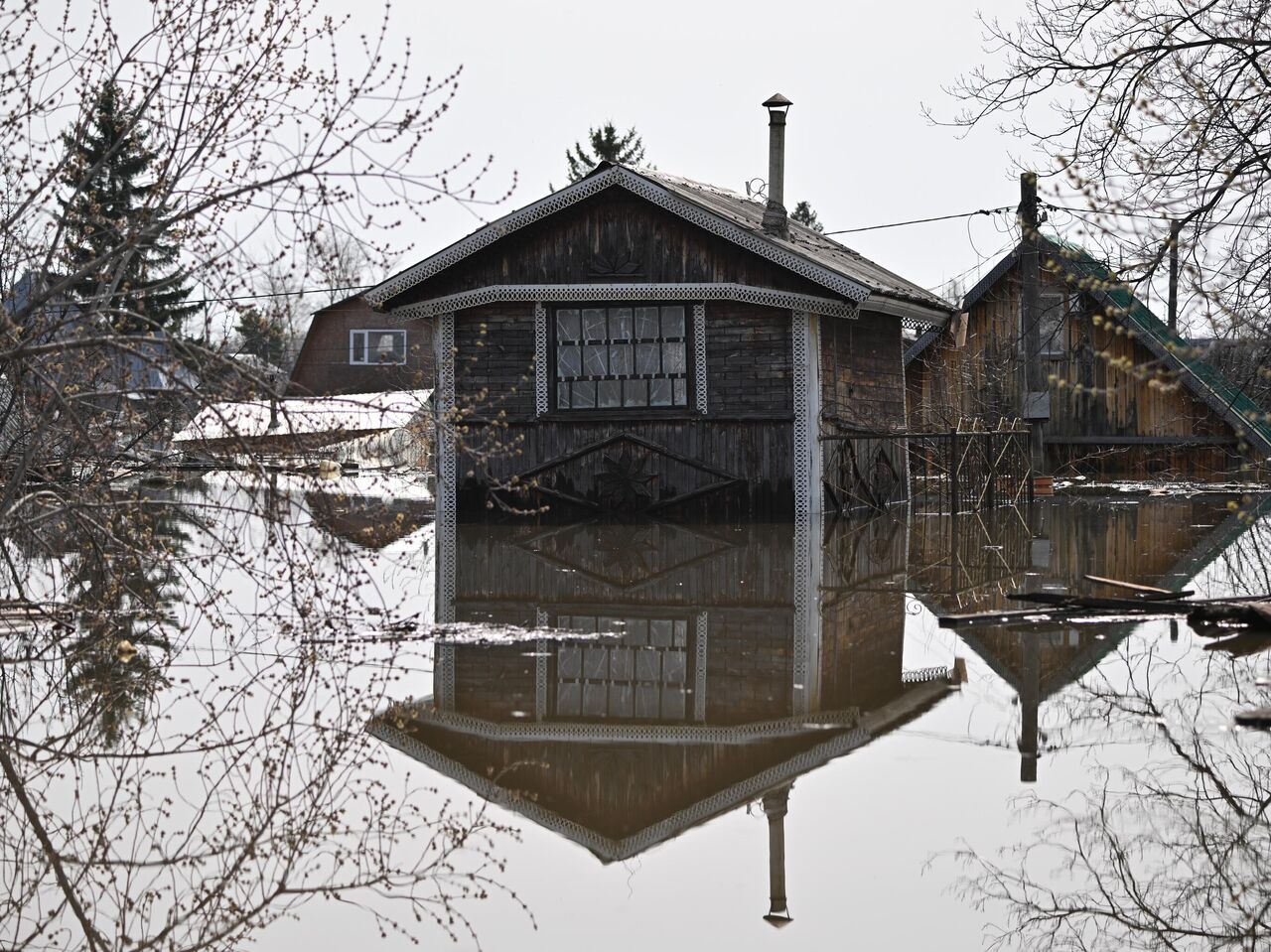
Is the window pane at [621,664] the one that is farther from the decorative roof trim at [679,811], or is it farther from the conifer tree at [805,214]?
the conifer tree at [805,214]

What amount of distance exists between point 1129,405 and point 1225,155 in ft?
78.8

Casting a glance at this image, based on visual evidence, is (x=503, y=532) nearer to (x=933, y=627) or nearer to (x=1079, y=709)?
(x=933, y=627)

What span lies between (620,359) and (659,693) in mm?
14086

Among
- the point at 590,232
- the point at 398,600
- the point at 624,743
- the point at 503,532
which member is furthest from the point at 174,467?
the point at 590,232

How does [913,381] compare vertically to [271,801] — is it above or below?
above

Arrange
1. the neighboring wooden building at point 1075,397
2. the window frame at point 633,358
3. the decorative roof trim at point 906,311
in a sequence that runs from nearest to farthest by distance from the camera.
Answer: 1. the window frame at point 633,358
2. the decorative roof trim at point 906,311
3. the neighboring wooden building at point 1075,397

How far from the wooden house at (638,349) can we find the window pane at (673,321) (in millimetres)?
14

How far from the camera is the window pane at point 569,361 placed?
22.6 m

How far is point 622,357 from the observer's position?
22.5m

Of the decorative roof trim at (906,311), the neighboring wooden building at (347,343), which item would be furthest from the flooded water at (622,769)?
the neighboring wooden building at (347,343)

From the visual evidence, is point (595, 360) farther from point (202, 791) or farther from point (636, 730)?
point (202, 791)

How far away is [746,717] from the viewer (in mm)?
7938

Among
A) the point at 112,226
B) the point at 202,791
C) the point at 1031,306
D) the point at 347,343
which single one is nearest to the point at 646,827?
the point at 202,791

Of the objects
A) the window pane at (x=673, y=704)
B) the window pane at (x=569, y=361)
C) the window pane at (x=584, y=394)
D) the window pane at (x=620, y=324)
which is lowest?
the window pane at (x=673, y=704)
